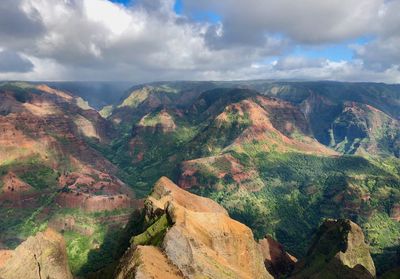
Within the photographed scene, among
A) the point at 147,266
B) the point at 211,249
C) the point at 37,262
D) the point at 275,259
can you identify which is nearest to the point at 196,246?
the point at 211,249

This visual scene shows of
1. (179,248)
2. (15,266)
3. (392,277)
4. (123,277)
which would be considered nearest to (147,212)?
(15,266)

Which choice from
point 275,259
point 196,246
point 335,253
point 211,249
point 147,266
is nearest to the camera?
point 147,266

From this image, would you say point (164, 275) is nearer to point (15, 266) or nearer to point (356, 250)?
point (15, 266)

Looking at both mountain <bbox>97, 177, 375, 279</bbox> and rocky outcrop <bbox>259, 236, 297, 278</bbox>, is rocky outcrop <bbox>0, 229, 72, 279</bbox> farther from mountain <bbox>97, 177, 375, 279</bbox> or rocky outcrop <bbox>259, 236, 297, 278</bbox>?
rocky outcrop <bbox>259, 236, 297, 278</bbox>

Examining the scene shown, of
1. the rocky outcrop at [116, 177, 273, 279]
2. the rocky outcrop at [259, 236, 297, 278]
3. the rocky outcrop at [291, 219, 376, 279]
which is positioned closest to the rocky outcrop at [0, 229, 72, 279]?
the rocky outcrop at [116, 177, 273, 279]

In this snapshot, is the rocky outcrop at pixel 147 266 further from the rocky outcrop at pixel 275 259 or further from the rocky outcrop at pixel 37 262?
the rocky outcrop at pixel 275 259

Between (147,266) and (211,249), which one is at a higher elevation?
(147,266)

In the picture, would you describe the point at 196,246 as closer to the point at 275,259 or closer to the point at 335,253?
the point at 335,253

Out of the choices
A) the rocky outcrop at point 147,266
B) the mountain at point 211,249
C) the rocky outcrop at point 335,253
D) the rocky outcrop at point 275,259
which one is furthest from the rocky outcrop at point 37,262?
the rocky outcrop at point 275,259
